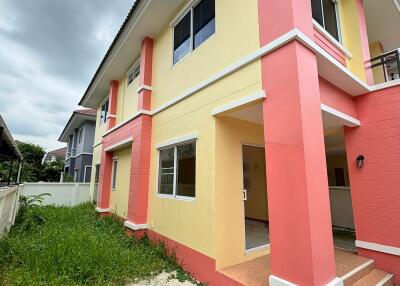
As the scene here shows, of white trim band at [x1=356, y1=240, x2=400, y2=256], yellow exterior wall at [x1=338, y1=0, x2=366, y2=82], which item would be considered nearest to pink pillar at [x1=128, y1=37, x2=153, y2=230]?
white trim band at [x1=356, y1=240, x2=400, y2=256]

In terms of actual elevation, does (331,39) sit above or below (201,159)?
above

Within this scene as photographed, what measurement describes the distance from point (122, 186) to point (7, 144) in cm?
415

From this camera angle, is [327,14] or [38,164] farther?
[38,164]

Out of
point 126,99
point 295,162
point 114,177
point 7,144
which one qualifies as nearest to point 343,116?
point 295,162

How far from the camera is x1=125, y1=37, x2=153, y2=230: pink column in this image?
273 inches

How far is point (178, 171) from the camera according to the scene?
19.4 feet

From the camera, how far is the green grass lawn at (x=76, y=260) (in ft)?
13.9

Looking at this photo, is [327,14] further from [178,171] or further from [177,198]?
[177,198]

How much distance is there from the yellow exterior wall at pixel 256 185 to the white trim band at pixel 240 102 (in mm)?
4079

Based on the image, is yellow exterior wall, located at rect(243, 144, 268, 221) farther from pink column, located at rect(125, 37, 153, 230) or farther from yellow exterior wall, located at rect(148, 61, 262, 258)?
pink column, located at rect(125, 37, 153, 230)

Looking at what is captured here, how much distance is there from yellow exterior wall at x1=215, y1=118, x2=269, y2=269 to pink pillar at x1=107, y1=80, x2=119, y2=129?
26.0 feet

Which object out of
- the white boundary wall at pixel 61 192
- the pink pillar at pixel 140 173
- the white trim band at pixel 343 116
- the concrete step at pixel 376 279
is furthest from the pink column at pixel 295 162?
the white boundary wall at pixel 61 192

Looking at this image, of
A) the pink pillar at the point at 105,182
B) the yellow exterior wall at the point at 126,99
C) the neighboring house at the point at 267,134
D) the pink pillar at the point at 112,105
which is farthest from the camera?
the pink pillar at the point at 112,105

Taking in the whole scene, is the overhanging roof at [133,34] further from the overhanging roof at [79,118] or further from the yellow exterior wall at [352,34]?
the overhanging roof at [79,118]
